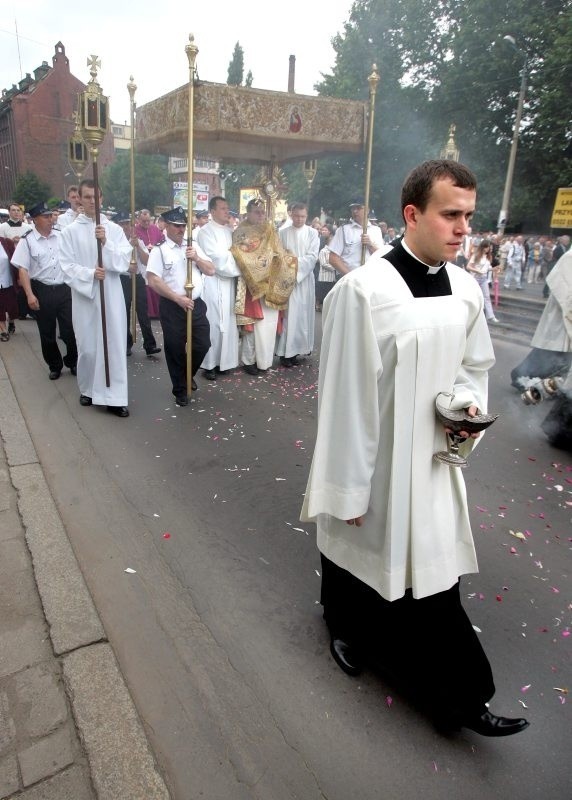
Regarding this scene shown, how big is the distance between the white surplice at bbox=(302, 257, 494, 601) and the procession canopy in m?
4.58

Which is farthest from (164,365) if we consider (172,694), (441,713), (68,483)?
(441,713)

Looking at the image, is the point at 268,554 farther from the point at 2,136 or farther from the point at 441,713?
the point at 2,136

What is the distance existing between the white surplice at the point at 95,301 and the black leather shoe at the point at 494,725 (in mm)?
→ 4501

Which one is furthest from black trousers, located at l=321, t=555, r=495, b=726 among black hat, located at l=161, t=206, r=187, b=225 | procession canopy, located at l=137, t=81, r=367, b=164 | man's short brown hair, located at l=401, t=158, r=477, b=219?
procession canopy, located at l=137, t=81, r=367, b=164

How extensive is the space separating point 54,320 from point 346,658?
18.9ft

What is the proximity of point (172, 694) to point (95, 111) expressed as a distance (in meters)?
5.34

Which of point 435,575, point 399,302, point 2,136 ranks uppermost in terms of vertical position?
point 2,136

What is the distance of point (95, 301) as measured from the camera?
5.88m

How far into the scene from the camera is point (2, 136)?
53.1 meters

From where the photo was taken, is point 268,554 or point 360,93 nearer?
point 268,554

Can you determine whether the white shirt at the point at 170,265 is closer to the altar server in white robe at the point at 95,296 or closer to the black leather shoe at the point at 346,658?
the altar server in white robe at the point at 95,296

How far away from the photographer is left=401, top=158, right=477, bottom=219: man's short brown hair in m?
1.90

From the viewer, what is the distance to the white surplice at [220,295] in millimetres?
7145

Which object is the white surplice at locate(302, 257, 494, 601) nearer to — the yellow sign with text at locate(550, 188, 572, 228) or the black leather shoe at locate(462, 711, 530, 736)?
the black leather shoe at locate(462, 711, 530, 736)
